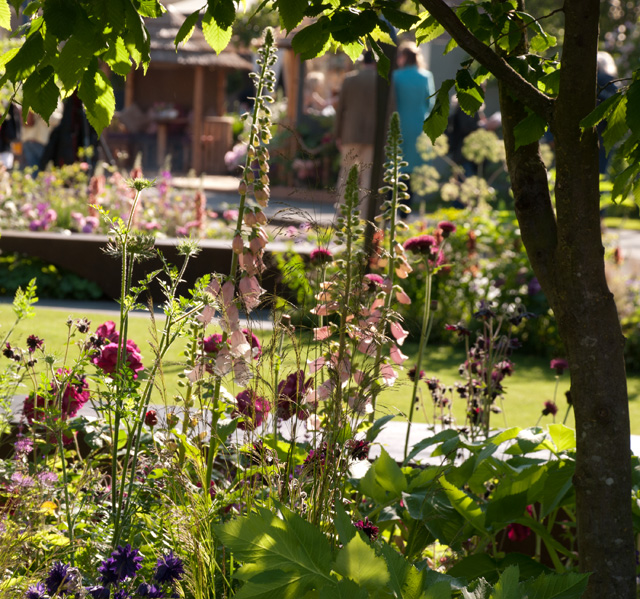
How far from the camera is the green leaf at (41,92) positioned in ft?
5.95

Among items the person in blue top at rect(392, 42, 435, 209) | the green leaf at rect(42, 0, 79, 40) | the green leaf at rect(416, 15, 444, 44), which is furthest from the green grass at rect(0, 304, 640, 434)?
the person in blue top at rect(392, 42, 435, 209)

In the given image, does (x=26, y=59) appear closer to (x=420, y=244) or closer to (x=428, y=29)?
(x=428, y=29)

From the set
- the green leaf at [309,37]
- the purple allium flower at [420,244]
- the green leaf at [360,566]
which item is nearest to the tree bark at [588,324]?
the green leaf at [309,37]

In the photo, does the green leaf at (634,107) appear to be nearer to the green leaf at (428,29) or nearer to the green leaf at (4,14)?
the green leaf at (428,29)

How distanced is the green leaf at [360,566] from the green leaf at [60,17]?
1.02m

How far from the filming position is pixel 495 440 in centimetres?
251

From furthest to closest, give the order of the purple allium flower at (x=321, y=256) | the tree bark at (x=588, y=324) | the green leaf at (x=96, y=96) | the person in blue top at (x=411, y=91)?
the person in blue top at (x=411, y=91) < the purple allium flower at (x=321, y=256) < the tree bark at (x=588, y=324) < the green leaf at (x=96, y=96)

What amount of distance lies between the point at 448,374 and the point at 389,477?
4.00 meters

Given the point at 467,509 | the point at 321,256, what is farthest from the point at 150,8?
the point at 467,509

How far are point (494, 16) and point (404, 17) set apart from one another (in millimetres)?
303

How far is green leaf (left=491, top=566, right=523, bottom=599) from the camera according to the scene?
4.44 ft

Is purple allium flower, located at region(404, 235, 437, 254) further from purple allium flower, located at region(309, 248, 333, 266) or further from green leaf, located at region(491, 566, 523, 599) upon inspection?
green leaf, located at region(491, 566, 523, 599)

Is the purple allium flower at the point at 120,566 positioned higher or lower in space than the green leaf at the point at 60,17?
lower

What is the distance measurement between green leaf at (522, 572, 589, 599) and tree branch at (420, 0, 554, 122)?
0.99m
